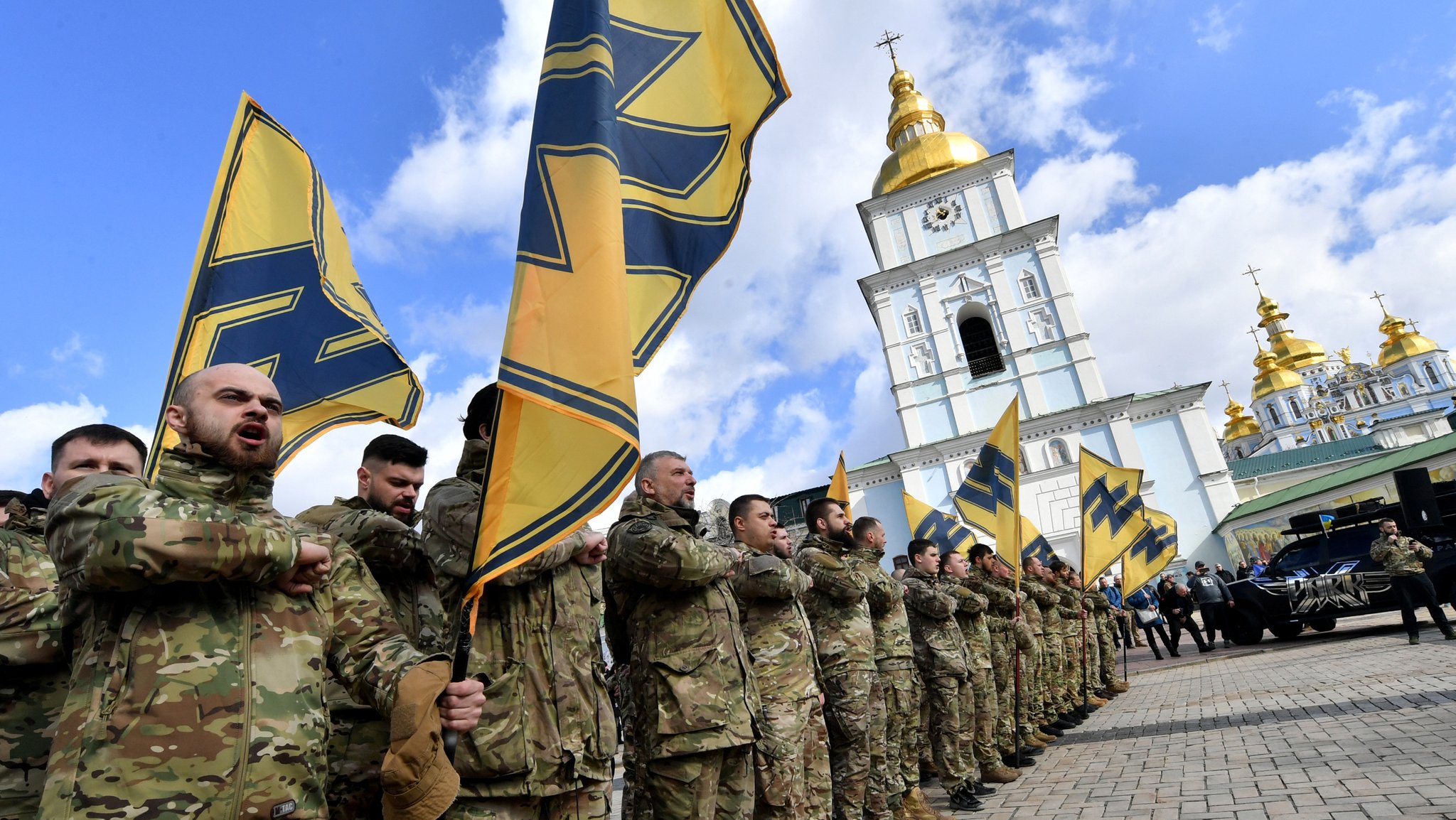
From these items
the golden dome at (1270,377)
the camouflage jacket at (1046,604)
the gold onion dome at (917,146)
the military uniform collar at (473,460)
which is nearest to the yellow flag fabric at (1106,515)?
the camouflage jacket at (1046,604)

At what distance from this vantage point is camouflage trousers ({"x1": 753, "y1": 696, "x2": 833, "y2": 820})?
3432 millimetres

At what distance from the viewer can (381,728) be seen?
2420 millimetres

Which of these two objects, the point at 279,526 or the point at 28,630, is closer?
the point at 279,526

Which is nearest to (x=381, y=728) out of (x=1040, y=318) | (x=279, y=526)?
(x=279, y=526)

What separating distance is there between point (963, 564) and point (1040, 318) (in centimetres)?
2650

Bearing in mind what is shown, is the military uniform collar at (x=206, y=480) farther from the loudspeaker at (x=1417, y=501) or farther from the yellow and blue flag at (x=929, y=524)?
the loudspeaker at (x=1417, y=501)

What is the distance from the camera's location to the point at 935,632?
19.7ft

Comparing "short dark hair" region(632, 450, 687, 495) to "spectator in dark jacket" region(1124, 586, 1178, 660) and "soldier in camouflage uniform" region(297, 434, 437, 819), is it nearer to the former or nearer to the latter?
"soldier in camouflage uniform" region(297, 434, 437, 819)

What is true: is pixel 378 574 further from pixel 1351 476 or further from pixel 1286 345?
pixel 1286 345

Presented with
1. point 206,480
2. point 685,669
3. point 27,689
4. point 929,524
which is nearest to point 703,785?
point 685,669

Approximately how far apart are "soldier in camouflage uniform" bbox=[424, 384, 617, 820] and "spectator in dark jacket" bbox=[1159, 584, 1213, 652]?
15.0 meters

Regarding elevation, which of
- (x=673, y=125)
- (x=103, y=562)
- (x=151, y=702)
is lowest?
(x=151, y=702)

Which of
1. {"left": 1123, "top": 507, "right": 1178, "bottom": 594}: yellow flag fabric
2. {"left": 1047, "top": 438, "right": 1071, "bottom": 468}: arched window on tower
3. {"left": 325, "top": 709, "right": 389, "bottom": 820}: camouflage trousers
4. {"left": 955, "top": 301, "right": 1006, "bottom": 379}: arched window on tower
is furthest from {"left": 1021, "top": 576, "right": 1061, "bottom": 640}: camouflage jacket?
{"left": 955, "top": 301, "right": 1006, "bottom": 379}: arched window on tower

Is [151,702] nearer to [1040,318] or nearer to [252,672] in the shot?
[252,672]
